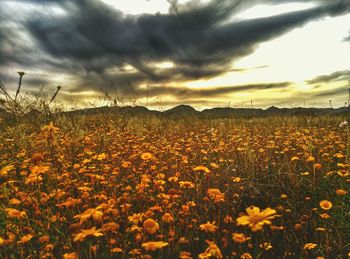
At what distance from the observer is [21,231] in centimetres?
286

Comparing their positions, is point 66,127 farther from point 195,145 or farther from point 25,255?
point 25,255

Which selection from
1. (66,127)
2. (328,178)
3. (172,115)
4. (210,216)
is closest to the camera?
(210,216)

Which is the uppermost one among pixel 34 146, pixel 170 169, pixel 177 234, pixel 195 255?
pixel 34 146

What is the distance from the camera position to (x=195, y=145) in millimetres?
6984

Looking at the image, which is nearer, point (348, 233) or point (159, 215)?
point (348, 233)

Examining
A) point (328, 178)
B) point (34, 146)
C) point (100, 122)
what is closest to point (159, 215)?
point (328, 178)

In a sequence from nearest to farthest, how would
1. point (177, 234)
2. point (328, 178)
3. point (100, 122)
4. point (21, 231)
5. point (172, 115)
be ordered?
point (21, 231) → point (177, 234) → point (328, 178) → point (100, 122) → point (172, 115)

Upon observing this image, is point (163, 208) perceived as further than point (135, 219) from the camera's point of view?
Yes

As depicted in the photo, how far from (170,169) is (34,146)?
2.53 metres

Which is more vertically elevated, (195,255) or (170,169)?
(170,169)

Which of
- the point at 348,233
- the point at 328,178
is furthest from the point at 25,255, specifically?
the point at 328,178

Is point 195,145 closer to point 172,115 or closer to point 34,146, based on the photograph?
point 34,146

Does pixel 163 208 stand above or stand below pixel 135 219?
below

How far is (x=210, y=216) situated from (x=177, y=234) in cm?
71
